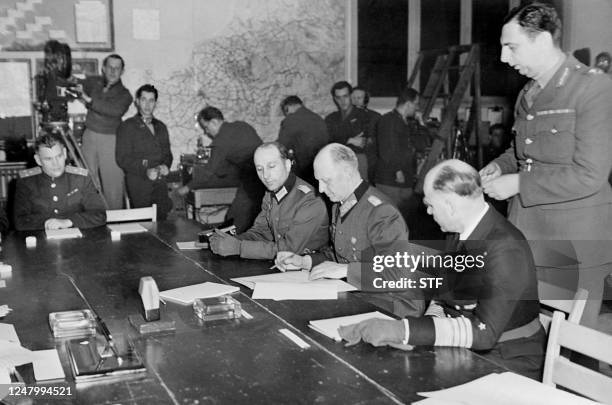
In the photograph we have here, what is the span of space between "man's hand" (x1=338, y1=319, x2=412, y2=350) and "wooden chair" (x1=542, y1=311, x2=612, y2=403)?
0.48 meters

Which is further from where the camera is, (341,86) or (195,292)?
(341,86)

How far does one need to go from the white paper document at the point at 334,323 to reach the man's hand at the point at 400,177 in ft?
14.8

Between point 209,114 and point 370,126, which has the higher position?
point 209,114

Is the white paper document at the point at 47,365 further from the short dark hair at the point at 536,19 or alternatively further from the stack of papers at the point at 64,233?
the stack of papers at the point at 64,233

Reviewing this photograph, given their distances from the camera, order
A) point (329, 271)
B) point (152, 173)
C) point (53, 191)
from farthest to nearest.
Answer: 1. point (152, 173)
2. point (53, 191)
3. point (329, 271)

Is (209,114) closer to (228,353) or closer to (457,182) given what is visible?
(457,182)

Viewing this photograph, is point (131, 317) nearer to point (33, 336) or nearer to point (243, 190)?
point (33, 336)

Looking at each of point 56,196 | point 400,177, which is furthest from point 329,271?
point 400,177

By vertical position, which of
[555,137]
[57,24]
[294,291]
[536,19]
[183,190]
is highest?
[57,24]

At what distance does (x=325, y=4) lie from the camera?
8336 mm

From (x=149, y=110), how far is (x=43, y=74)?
1.15 metres

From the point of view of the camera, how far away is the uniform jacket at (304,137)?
6.64 m

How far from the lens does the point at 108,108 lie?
668cm

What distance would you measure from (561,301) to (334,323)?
33.4 inches
